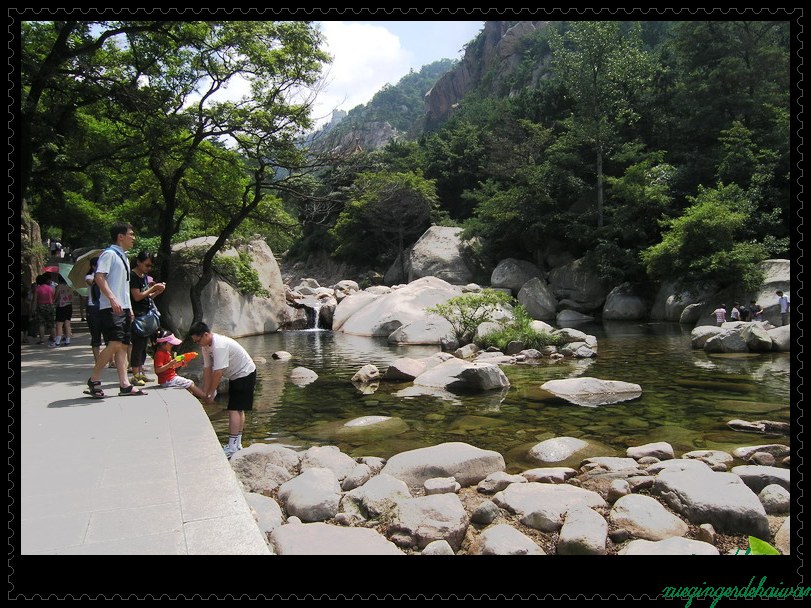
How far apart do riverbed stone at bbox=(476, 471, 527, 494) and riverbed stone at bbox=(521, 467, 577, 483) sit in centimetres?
14

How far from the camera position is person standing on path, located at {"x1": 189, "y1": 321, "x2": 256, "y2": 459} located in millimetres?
5961

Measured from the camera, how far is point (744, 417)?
8734 mm

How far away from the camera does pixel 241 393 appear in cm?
624

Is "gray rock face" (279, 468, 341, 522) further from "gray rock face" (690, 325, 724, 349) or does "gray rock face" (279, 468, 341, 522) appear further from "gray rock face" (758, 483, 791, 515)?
"gray rock face" (690, 325, 724, 349)

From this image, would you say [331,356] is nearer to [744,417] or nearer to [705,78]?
[744,417]

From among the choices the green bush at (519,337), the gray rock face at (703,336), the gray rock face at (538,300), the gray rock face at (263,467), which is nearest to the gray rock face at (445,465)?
the gray rock face at (263,467)

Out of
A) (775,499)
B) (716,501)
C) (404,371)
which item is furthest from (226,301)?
(775,499)

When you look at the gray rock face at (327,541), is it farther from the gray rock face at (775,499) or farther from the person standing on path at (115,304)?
the gray rock face at (775,499)

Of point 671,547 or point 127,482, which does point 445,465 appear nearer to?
point 671,547

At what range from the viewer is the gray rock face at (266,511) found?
476cm

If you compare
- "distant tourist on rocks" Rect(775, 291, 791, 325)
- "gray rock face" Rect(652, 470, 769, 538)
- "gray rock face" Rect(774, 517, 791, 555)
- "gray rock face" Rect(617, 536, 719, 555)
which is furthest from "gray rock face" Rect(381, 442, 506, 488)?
"distant tourist on rocks" Rect(775, 291, 791, 325)
